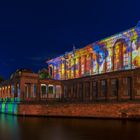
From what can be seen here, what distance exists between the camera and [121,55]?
7456cm

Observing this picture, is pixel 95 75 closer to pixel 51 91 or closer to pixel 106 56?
pixel 106 56

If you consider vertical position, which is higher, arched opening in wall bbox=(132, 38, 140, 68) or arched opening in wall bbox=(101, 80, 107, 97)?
arched opening in wall bbox=(132, 38, 140, 68)

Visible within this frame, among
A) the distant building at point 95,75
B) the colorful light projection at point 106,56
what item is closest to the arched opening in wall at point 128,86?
the distant building at point 95,75

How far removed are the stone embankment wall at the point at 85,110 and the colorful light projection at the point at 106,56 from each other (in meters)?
14.4

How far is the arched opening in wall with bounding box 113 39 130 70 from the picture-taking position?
7262 centimetres

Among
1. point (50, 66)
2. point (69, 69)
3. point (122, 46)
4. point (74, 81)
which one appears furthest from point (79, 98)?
point (50, 66)

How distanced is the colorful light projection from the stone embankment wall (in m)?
14.4

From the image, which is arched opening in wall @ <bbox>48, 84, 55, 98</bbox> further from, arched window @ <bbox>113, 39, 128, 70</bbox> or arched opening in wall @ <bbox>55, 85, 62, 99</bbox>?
arched window @ <bbox>113, 39, 128, 70</bbox>

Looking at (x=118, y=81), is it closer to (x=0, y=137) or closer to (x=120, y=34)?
(x=120, y=34)

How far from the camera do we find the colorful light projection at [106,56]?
69938mm

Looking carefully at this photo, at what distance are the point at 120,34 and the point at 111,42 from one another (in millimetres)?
4370

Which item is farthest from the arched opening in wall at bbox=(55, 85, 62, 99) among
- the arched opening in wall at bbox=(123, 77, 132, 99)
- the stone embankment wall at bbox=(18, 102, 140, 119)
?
the arched opening in wall at bbox=(123, 77, 132, 99)

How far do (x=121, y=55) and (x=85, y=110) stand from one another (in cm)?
1936

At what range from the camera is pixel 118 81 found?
229 feet
